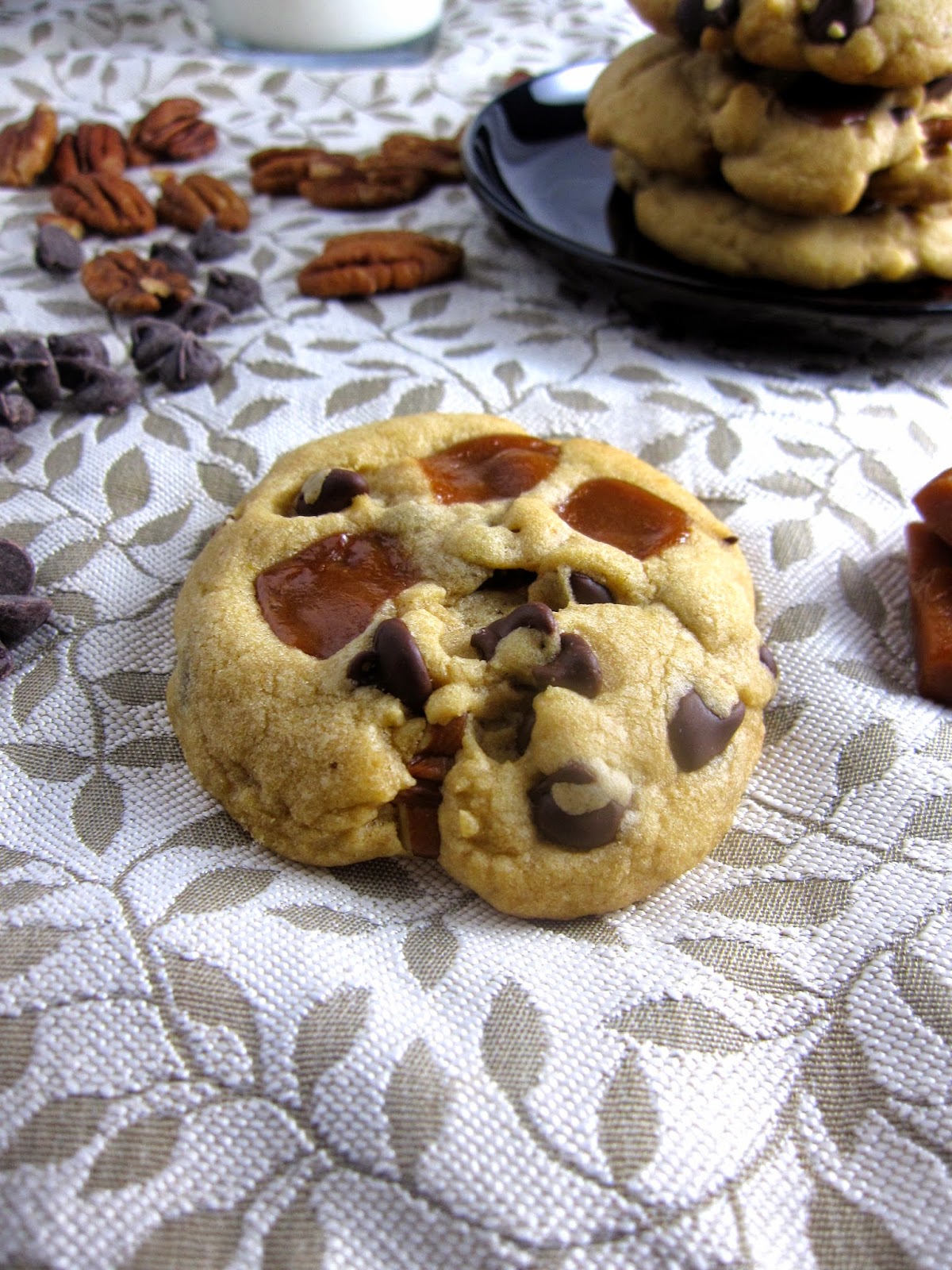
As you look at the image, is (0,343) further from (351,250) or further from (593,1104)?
(593,1104)

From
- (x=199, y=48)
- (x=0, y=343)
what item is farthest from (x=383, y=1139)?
(x=199, y=48)

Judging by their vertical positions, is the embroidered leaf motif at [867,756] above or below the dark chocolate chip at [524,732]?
below

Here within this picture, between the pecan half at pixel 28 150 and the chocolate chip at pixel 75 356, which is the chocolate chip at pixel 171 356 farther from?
the pecan half at pixel 28 150

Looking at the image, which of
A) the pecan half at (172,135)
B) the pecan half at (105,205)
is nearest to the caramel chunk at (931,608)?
the pecan half at (105,205)

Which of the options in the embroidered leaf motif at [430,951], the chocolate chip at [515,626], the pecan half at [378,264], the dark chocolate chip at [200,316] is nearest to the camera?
the embroidered leaf motif at [430,951]

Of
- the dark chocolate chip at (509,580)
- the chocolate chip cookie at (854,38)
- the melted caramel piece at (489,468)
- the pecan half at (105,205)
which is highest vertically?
the chocolate chip cookie at (854,38)

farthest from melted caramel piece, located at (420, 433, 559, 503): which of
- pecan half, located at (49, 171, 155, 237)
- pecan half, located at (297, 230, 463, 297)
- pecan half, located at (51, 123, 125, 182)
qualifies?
pecan half, located at (51, 123, 125, 182)

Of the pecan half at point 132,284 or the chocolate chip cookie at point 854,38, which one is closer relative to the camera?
the chocolate chip cookie at point 854,38
